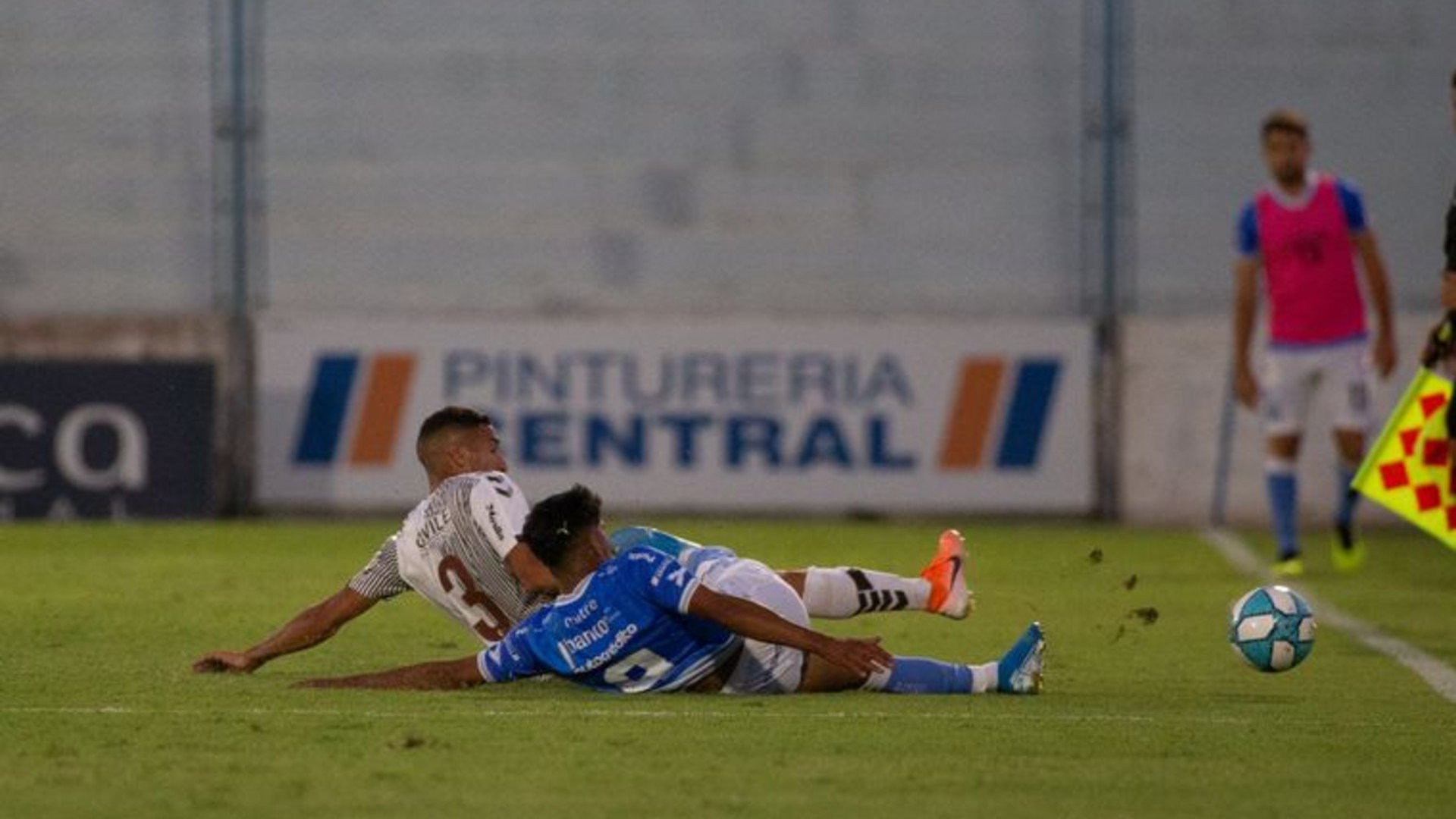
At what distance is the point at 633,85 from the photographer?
1870 cm

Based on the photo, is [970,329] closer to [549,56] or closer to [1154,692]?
[549,56]

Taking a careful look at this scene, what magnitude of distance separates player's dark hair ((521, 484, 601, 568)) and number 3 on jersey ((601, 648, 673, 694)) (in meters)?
0.34

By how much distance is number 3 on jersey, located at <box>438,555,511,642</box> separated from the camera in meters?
8.98

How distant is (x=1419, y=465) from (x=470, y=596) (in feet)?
13.7

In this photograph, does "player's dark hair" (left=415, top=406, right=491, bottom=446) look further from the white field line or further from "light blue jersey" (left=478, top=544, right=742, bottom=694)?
the white field line

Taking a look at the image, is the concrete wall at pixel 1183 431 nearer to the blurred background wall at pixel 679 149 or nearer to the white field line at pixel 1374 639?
the blurred background wall at pixel 679 149

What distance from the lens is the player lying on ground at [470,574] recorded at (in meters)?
8.93

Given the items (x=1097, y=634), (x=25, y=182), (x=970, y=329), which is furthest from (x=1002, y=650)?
(x=25, y=182)

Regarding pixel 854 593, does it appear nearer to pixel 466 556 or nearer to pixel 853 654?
pixel 853 654

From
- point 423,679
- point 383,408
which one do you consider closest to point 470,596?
point 423,679

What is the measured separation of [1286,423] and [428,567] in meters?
6.73

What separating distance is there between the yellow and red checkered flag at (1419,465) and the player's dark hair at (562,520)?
3933 mm

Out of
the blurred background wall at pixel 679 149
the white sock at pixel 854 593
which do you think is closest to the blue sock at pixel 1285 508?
the blurred background wall at pixel 679 149

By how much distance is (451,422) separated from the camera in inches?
368
